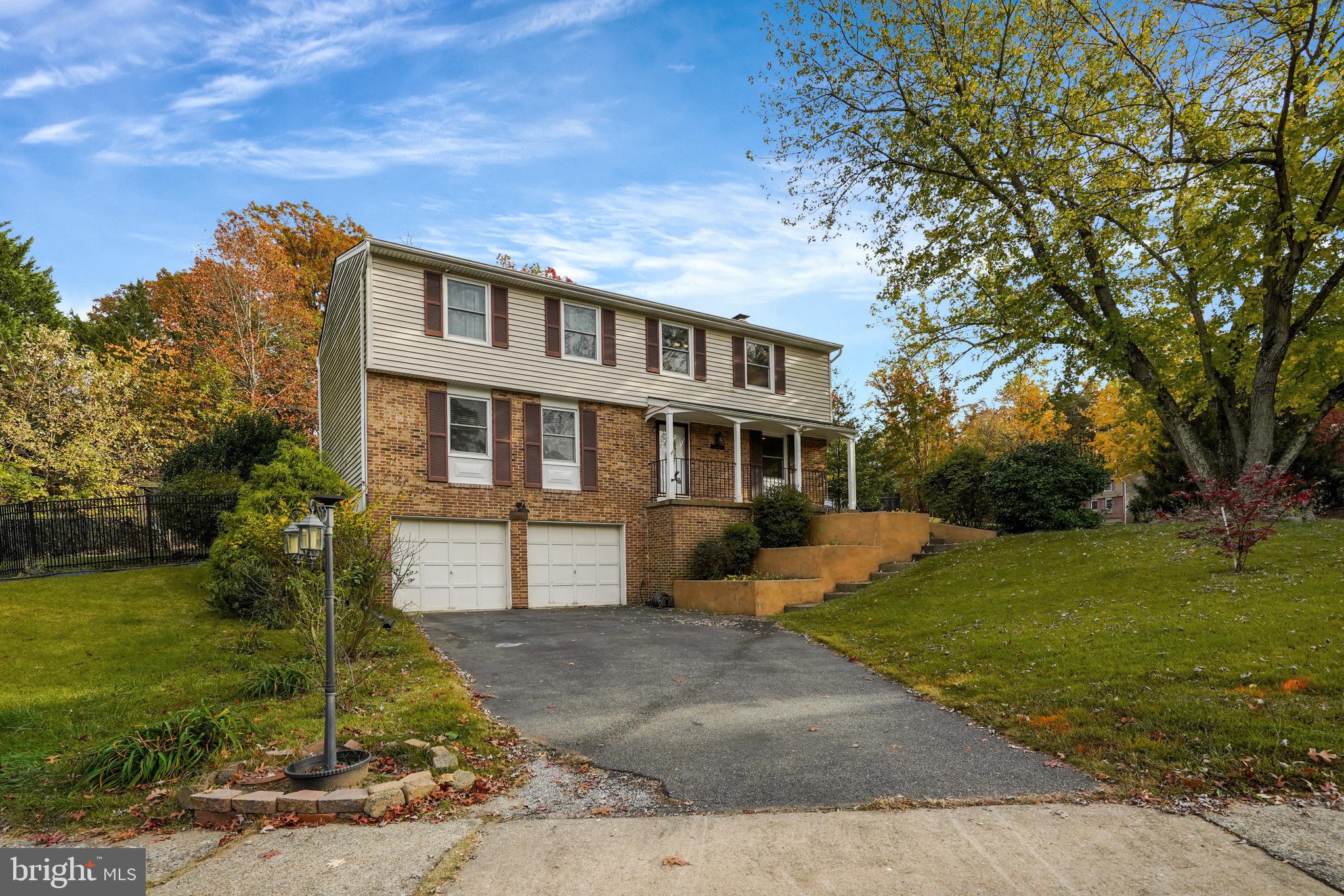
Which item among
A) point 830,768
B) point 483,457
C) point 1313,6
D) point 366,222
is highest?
point 366,222

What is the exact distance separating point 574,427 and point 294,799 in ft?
40.8

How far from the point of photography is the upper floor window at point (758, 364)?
19.8 m

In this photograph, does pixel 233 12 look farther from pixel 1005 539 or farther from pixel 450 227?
pixel 1005 539

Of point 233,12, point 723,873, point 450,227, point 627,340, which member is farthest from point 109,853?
Result: point 450,227

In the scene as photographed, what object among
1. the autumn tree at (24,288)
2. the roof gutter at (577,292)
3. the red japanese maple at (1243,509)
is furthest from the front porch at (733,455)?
the autumn tree at (24,288)

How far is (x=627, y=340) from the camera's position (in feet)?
58.2

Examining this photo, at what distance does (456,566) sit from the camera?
15211 millimetres

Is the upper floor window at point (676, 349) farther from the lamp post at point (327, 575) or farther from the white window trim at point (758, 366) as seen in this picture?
the lamp post at point (327, 575)

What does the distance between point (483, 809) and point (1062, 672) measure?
5.96 metres

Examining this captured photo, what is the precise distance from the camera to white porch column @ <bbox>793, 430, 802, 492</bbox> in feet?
62.1

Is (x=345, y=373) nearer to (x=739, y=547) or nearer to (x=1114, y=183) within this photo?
(x=739, y=547)

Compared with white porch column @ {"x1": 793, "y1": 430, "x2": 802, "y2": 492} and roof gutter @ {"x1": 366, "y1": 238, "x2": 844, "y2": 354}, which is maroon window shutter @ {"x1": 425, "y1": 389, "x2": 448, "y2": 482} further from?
white porch column @ {"x1": 793, "y1": 430, "x2": 802, "y2": 492}

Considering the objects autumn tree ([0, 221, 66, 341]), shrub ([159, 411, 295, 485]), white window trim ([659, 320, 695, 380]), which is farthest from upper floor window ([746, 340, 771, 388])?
autumn tree ([0, 221, 66, 341])

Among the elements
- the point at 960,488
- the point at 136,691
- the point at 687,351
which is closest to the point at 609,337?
the point at 687,351
